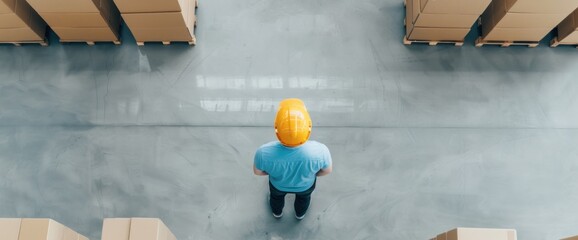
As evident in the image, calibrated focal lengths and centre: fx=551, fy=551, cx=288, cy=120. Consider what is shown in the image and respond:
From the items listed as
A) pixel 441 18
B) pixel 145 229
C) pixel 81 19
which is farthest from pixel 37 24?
pixel 441 18

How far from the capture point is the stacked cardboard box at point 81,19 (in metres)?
5.63

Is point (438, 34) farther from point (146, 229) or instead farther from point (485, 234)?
point (146, 229)

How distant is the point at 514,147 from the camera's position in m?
5.93

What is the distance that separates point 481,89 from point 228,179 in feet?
9.73

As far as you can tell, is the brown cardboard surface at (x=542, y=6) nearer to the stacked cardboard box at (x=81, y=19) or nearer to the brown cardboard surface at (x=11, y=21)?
the stacked cardboard box at (x=81, y=19)

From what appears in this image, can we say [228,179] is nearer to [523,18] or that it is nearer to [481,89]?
[481,89]

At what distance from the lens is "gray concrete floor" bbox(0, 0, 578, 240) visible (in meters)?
5.75

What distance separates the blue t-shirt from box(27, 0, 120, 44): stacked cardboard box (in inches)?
104

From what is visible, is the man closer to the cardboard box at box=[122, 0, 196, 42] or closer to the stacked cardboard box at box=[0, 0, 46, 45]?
the cardboard box at box=[122, 0, 196, 42]

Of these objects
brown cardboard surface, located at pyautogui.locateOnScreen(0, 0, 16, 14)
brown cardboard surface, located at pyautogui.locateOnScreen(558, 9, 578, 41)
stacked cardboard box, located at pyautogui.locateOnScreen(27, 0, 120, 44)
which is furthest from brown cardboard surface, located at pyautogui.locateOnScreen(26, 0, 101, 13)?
brown cardboard surface, located at pyautogui.locateOnScreen(558, 9, 578, 41)

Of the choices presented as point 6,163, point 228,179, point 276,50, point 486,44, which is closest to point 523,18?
point 486,44

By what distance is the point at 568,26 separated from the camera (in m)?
5.99

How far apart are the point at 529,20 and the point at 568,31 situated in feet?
1.89

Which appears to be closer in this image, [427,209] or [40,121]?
[427,209]
